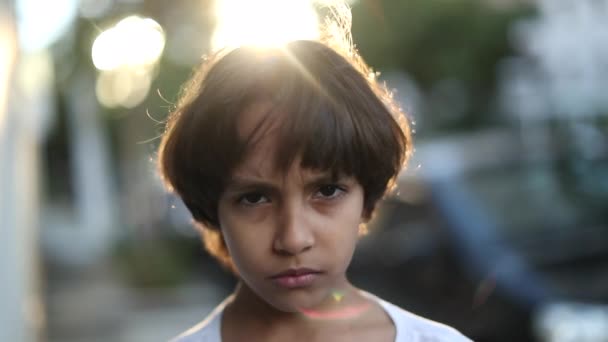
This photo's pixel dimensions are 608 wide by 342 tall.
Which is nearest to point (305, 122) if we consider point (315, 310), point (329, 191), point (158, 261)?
point (329, 191)

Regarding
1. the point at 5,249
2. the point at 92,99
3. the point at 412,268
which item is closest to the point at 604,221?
the point at 412,268

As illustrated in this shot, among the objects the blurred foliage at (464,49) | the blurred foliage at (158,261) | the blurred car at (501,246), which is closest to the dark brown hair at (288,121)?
the blurred car at (501,246)

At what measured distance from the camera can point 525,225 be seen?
176 inches

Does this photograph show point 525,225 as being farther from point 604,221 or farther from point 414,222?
point 414,222

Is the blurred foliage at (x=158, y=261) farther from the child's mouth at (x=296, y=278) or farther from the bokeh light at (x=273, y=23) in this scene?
the child's mouth at (x=296, y=278)

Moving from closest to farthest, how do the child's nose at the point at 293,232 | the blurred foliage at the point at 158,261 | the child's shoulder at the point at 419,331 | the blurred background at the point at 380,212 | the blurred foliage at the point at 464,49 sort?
the child's nose at the point at 293,232
the child's shoulder at the point at 419,331
the blurred background at the point at 380,212
the blurred foliage at the point at 158,261
the blurred foliage at the point at 464,49

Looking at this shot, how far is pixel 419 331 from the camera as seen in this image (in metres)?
1.35

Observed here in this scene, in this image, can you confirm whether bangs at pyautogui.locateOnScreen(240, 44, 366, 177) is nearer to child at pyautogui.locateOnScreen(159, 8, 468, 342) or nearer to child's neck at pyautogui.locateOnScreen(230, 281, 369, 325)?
child at pyautogui.locateOnScreen(159, 8, 468, 342)

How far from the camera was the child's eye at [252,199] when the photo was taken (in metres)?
1.23

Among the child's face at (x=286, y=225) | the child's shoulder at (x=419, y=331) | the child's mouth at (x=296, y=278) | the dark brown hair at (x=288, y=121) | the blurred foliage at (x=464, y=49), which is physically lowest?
the blurred foliage at (x=464, y=49)

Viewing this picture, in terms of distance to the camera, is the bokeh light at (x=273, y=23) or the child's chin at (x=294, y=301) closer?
the child's chin at (x=294, y=301)

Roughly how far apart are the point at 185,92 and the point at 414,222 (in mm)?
4157

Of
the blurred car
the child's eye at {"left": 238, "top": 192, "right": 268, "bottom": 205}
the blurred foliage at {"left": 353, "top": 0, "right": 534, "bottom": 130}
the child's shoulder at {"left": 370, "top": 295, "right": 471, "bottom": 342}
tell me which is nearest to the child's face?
the child's eye at {"left": 238, "top": 192, "right": 268, "bottom": 205}

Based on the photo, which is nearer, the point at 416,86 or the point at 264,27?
the point at 264,27
